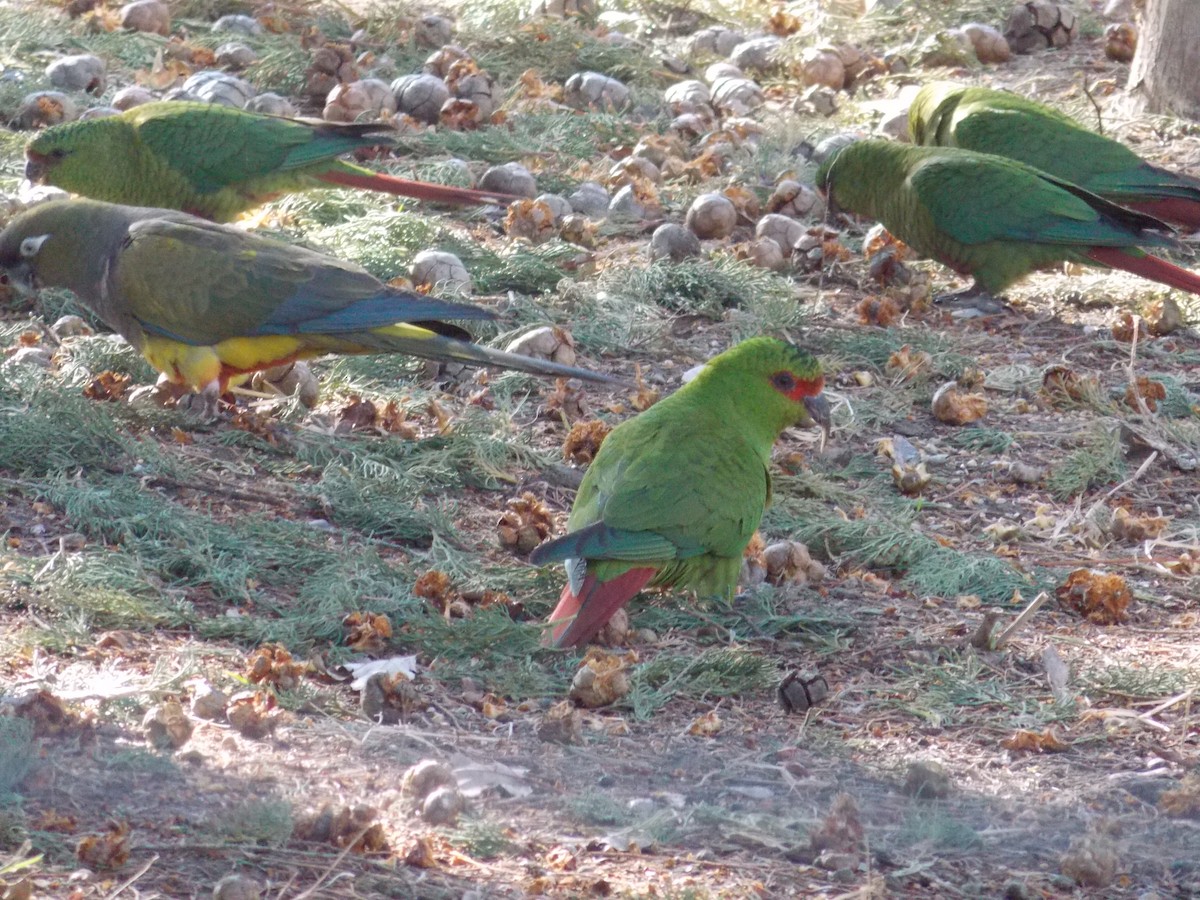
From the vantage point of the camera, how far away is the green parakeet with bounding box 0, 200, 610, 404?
409 centimetres

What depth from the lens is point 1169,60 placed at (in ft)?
21.9

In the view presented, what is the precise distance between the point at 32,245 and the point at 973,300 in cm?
339

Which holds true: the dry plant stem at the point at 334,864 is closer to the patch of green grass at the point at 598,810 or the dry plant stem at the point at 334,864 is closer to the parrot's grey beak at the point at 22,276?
the patch of green grass at the point at 598,810

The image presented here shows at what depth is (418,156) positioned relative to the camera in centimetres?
627

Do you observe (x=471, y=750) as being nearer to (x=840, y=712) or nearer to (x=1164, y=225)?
(x=840, y=712)

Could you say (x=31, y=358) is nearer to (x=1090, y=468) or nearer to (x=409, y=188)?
(x=409, y=188)

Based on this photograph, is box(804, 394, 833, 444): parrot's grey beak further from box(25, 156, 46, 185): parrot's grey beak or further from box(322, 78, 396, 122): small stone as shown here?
box(322, 78, 396, 122): small stone

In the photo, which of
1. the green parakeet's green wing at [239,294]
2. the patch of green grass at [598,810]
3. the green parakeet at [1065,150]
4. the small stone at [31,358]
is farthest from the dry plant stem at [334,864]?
the green parakeet at [1065,150]

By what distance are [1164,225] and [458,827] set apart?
3901mm

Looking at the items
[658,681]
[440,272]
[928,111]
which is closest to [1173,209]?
[928,111]

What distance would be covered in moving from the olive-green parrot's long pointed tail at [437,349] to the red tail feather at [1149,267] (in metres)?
2.22

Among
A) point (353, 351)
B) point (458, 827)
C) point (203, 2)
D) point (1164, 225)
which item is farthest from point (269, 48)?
point (458, 827)

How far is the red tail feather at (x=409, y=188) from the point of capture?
546cm

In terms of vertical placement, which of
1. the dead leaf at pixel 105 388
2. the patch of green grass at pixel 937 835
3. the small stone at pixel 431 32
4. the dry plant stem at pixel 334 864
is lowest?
the dead leaf at pixel 105 388
